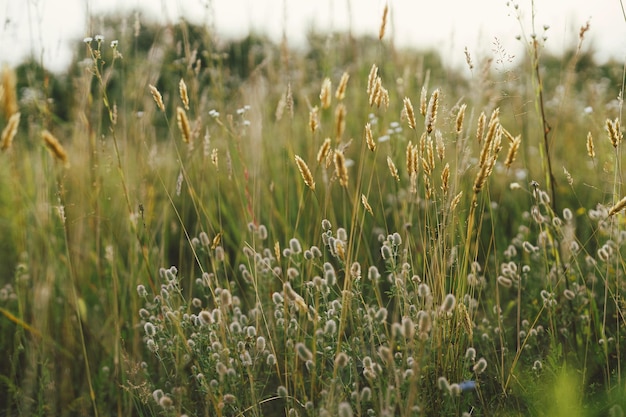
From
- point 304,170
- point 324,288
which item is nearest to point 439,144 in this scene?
point 304,170

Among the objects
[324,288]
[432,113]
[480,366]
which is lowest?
[480,366]

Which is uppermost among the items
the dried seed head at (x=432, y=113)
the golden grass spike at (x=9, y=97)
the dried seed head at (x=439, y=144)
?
the golden grass spike at (x=9, y=97)

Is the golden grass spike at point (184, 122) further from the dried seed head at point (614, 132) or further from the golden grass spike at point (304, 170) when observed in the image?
the dried seed head at point (614, 132)

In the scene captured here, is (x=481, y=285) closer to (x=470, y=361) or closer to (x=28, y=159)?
(x=470, y=361)

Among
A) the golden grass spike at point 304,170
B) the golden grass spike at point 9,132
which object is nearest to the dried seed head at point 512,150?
the golden grass spike at point 304,170

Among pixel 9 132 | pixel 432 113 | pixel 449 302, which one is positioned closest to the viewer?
pixel 9 132

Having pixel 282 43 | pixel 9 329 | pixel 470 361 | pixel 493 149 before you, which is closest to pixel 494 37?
pixel 493 149

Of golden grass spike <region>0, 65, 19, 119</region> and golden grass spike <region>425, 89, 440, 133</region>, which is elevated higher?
golden grass spike <region>0, 65, 19, 119</region>

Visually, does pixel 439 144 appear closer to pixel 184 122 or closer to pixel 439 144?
pixel 439 144

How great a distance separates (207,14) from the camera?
2.46 m

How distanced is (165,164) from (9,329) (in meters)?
1.78

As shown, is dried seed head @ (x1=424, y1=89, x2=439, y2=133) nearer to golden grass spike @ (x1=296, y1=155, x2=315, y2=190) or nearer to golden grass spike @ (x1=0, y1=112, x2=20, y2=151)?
golden grass spike @ (x1=296, y1=155, x2=315, y2=190)

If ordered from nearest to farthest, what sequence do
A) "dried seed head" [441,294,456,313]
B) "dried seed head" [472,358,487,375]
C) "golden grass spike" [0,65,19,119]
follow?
"golden grass spike" [0,65,19,119] → "dried seed head" [441,294,456,313] → "dried seed head" [472,358,487,375]

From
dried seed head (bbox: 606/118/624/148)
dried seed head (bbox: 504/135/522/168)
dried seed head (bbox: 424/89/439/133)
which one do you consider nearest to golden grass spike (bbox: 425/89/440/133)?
dried seed head (bbox: 424/89/439/133)
